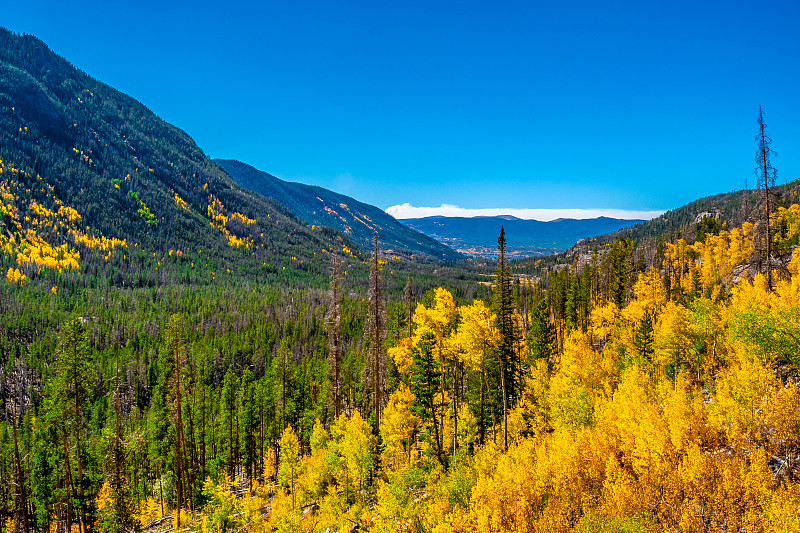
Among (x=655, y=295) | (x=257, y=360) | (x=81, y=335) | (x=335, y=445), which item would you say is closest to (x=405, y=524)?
(x=335, y=445)

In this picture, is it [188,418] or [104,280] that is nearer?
[188,418]

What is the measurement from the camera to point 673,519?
20.7 meters

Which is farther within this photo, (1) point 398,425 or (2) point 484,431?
(2) point 484,431

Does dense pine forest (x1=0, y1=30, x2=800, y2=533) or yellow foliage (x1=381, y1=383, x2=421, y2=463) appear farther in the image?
yellow foliage (x1=381, y1=383, x2=421, y2=463)

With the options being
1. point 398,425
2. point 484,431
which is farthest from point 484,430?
point 398,425

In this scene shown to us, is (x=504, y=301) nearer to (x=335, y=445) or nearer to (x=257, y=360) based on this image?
→ (x=335, y=445)

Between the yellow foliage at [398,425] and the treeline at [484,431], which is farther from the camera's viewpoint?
the yellow foliage at [398,425]

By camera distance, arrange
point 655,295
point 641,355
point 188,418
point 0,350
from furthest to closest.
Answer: point 0,350
point 655,295
point 188,418
point 641,355

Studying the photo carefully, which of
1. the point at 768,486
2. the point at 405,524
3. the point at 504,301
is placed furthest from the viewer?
the point at 504,301

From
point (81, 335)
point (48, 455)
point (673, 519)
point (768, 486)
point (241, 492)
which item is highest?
point (81, 335)

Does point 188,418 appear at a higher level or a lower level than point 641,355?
lower

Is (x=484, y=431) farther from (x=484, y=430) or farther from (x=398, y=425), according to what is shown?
(x=398, y=425)

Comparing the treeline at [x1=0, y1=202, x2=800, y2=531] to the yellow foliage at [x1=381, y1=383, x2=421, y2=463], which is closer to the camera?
the treeline at [x1=0, y1=202, x2=800, y2=531]

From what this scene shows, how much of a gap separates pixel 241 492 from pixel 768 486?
55.8 m
